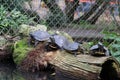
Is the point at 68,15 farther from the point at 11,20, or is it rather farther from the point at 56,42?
the point at 56,42

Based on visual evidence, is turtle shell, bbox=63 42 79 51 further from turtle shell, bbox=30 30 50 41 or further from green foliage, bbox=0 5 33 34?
green foliage, bbox=0 5 33 34

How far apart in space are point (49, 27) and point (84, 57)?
190 centimetres

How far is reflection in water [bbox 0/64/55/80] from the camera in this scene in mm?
4320

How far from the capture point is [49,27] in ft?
19.6

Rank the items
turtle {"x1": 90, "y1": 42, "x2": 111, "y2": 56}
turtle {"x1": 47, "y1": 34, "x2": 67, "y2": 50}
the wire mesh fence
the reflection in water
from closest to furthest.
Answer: turtle {"x1": 90, "y1": 42, "x2": 111, "y2": 56}, the reflection in water, turtle {"x1": 47, "y1": 34, "x2": 67, "y2": 50}, the wire mesh fence

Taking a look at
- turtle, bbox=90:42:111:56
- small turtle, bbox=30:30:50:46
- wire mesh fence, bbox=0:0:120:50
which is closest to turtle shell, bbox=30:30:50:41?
small turtle, bbox=30:30:50:46

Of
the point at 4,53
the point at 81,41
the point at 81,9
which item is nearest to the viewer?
the point at 4,53

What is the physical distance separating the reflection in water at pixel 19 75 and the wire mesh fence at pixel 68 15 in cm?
116

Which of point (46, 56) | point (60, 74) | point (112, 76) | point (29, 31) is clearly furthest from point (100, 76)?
point (29, 31)

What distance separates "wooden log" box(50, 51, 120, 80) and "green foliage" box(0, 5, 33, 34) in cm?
149

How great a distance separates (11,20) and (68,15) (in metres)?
0.95

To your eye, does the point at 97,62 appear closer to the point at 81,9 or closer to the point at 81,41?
the point at 81,41

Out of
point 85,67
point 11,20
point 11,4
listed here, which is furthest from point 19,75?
point 11,4

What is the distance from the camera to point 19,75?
4410mm
